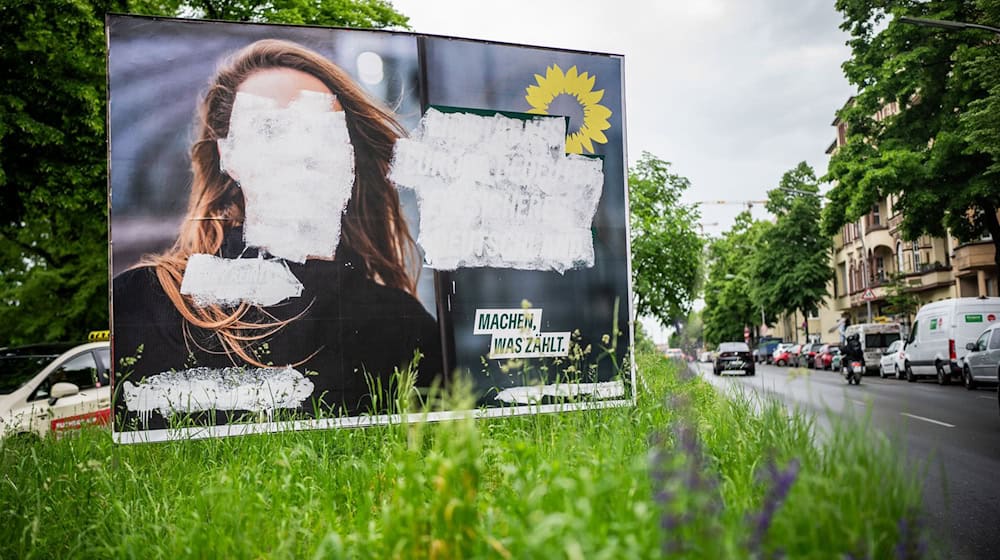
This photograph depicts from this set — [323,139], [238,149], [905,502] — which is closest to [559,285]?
[323,139]

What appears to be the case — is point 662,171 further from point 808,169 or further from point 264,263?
point 808,169

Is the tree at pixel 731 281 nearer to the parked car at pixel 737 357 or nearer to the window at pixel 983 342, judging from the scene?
the parked car at pixel 737 357

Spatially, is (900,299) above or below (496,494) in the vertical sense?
above

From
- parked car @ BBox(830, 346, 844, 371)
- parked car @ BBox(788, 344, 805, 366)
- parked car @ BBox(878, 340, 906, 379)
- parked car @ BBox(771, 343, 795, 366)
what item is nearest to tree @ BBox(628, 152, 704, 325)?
parked car @ BBox(878, 340, 906, 379)

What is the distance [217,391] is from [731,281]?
89325 millimetres

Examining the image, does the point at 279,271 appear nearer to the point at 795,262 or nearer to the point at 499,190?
the point at 499,190

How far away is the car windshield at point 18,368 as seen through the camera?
10859 millimetres

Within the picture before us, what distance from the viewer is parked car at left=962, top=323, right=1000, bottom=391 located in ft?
67.6

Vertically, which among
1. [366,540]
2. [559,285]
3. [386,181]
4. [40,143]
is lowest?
[366,540]

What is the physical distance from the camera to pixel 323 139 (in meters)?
6.95

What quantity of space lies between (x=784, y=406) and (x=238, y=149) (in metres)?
4.74

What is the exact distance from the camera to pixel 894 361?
31.3 meters

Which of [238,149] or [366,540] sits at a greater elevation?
[238,149]

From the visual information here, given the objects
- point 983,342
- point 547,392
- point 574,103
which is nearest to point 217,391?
point 547,392
